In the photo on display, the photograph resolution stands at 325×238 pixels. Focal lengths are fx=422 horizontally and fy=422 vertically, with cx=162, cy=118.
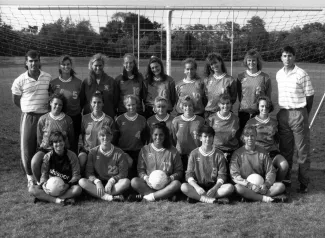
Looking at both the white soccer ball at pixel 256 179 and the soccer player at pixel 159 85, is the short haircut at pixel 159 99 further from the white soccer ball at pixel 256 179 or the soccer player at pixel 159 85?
the white soccer ball at pixel 256 179

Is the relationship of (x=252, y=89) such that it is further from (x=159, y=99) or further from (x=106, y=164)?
(x=106, y=164)

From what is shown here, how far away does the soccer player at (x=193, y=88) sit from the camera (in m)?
5.48

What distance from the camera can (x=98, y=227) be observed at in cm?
394

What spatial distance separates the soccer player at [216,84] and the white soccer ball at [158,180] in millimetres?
1174

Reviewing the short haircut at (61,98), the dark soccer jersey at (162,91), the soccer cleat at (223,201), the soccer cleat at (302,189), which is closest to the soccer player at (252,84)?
the dark soccer jersey at (162,91)

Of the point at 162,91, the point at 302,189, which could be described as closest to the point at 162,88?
the point at 162,91

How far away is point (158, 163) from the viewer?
16.3ft

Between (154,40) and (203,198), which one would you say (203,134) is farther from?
(154,40)

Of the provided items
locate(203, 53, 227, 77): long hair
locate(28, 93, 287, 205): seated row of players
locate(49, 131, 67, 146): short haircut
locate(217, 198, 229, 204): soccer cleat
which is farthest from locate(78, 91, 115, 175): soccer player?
locate(217, 198, 229, 204): soccer cleat

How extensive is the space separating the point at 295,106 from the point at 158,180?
1.91m

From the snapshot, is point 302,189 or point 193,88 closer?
point 302,189

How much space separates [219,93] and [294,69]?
0.96m

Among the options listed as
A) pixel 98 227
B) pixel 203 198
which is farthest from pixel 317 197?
pixel 98 227

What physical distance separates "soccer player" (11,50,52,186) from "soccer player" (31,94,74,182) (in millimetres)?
202
